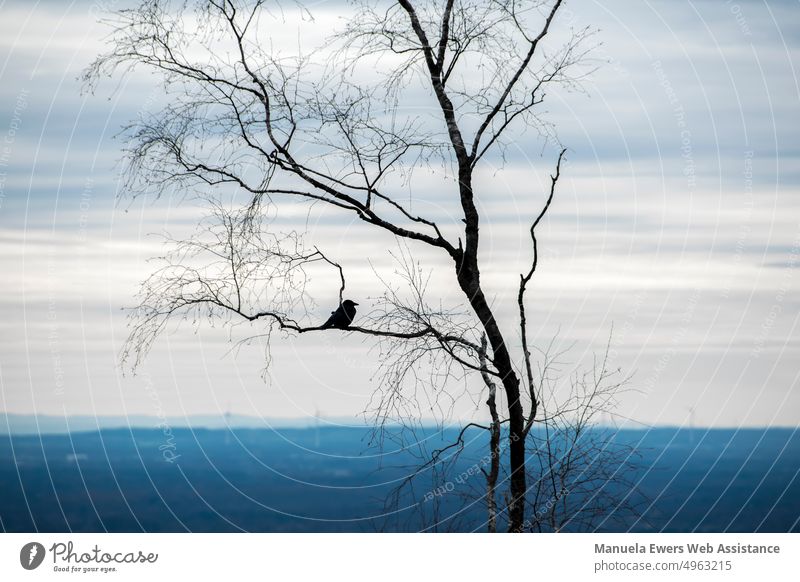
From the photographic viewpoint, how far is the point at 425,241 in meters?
11.9

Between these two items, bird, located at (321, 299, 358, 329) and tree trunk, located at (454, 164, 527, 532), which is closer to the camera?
bird, located at (321, 299, 358, 329)

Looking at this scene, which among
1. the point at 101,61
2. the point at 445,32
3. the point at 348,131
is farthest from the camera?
the point at 445,32

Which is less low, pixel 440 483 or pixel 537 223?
pixel 537 223

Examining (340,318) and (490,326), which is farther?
(490,326)

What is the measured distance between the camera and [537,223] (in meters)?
11.9

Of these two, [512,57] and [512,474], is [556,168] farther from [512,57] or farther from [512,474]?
[512,474]

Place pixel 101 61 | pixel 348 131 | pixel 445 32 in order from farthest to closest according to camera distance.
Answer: pixel 445 32 < pixel 348 131 < pixel 101 61

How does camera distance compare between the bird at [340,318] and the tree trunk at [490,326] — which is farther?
the tree trunk at [490,326]
